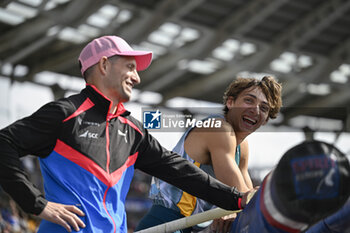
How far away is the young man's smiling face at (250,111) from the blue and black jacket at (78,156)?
0.74 metres

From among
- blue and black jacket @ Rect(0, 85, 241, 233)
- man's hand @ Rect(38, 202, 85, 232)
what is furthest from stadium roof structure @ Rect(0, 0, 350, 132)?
man's hand @ Rect(38, 202, 85, 232)

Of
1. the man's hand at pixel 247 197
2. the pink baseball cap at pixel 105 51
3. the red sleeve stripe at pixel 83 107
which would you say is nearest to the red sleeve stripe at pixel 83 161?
the red sleeve stripe at pixel 83 107

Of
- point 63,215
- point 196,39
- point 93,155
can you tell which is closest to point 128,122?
point 93,155

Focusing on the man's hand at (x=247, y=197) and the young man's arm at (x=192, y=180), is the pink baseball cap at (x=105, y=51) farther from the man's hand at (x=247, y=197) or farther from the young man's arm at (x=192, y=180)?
the man's hand at (x=247, y=197)

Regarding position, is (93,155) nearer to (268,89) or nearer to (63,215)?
(63,215)

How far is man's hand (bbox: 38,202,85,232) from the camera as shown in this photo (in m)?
1.98

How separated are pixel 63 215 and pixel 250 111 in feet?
4.01

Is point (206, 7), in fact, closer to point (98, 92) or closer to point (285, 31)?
point (285, 31)

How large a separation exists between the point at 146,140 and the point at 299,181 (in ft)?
2.71

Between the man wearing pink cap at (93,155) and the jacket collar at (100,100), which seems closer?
the man wearing pink cap at (93,155)

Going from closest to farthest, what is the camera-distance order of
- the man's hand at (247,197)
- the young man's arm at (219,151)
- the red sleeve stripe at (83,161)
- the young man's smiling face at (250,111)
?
the red sleeve stripe at (83,161)
the man's hand at (247,197)
the young man's arm at (219,151)
the young man's smiling face at (250,111)

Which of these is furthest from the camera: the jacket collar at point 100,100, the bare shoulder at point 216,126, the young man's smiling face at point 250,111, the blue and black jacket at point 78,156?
the young man's smiling face at point 250,111

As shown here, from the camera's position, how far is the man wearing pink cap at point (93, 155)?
6.50ft

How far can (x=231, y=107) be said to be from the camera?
2.96 metres
